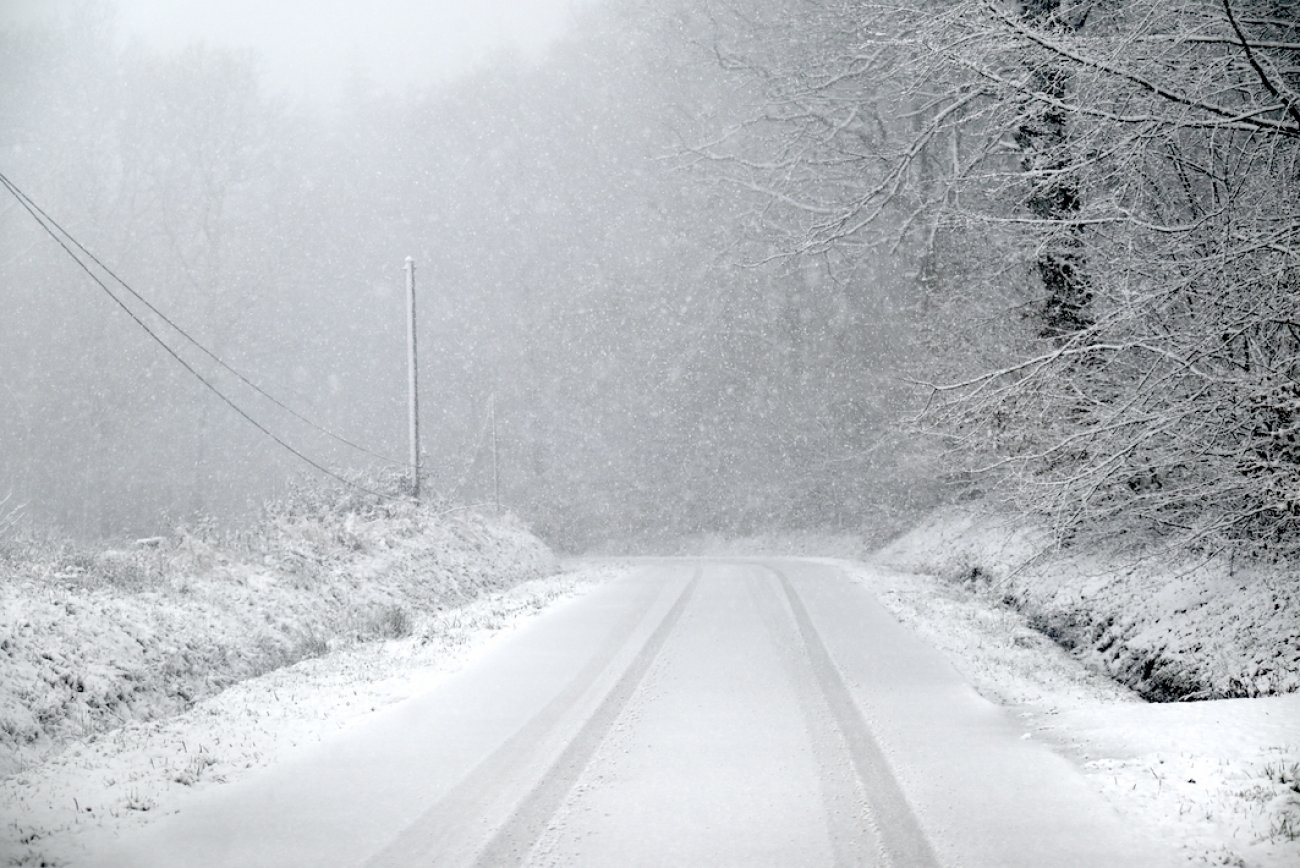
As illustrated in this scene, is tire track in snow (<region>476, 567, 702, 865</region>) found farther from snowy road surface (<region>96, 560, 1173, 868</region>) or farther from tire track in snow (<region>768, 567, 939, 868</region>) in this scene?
tire track in snow (<region>768, 567, 939, 868</region>)

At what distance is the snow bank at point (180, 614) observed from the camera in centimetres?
775

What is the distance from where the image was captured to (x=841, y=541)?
3709 cm

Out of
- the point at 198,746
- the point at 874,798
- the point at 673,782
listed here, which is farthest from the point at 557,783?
the point at 198,746

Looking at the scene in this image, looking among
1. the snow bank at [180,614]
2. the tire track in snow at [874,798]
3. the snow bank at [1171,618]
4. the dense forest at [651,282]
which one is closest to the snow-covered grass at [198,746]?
the snow bank at [180,614]

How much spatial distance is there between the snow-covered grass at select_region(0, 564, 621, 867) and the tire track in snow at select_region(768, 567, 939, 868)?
393 centimetres

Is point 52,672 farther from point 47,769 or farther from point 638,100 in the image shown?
point 638,100

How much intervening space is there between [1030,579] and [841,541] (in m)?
20.8

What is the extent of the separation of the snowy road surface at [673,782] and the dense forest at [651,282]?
3336mm

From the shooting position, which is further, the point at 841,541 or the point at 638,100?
the point at 638,100

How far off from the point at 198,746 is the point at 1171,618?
1074 centimetres

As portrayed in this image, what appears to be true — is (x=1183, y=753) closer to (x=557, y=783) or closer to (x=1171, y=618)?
(x=557, y=783)

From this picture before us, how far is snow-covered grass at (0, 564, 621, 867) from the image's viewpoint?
5.27m

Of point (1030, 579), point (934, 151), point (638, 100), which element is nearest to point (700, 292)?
point (638, 100)

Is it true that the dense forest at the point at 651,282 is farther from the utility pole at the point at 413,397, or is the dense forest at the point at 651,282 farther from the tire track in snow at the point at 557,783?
the tire track in snow at the point at 557,783
